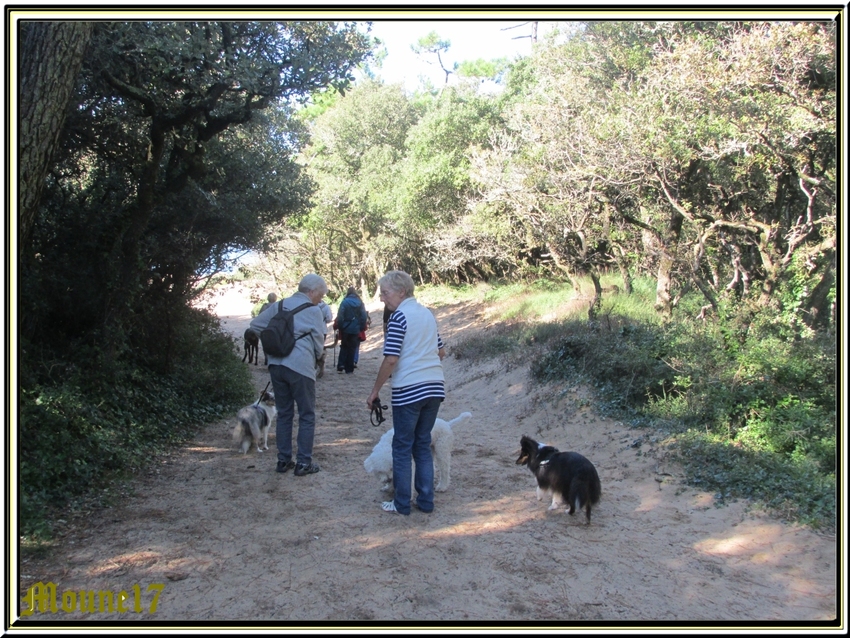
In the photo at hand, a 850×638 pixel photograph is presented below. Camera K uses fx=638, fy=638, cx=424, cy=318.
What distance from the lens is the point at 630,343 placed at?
938cm

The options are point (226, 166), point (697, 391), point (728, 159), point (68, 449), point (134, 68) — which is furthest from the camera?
point (226, 166)

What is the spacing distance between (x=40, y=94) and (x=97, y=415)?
3.37m

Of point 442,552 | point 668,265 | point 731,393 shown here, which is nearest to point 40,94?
point 442,552

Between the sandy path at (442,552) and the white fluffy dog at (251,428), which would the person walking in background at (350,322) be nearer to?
the white fluffy dog at (251,428)

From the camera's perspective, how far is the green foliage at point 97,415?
552 centimetres

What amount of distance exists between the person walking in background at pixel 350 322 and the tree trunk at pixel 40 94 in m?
7.68

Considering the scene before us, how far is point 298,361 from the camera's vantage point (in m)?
6.39

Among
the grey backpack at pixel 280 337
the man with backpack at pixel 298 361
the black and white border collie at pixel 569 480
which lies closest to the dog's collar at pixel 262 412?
the man with backpack at pixel 298 361

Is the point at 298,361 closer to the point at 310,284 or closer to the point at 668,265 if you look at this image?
the point at 310,284

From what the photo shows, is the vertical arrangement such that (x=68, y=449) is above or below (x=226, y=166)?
below
